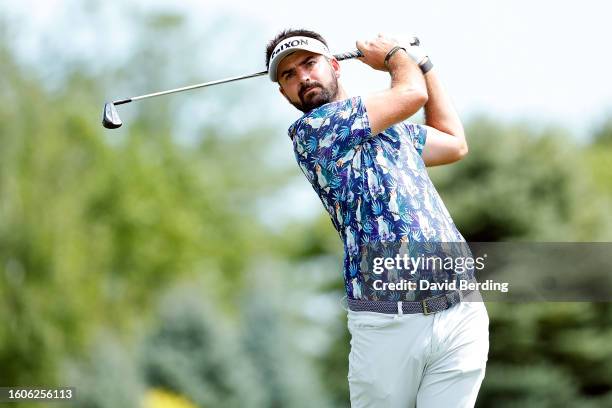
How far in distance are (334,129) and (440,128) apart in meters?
0.58

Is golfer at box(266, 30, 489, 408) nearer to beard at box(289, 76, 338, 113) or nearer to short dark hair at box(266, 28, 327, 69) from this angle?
beard at box(289, 76, 338, 113)

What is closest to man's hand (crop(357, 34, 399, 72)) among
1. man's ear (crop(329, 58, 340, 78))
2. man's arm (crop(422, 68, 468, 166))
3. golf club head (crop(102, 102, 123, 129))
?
man's ear (crop(329, 58, 340, 78))

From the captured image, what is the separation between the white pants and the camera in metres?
3.67

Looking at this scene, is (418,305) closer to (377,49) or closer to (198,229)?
(377,49)

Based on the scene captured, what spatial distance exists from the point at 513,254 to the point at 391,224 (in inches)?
350

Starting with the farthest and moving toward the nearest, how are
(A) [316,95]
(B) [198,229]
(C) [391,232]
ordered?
(B) [198,229] < (A) [316,95] < (C) [391,232]

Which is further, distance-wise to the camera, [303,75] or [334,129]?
[303,75]

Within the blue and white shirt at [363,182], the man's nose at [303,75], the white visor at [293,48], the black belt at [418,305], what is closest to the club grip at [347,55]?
the white visor at [293,48]

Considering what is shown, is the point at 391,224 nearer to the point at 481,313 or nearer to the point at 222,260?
the point at 481,313

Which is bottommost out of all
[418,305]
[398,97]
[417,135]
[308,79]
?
[418,305]

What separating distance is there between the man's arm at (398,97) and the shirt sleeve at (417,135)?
183mm

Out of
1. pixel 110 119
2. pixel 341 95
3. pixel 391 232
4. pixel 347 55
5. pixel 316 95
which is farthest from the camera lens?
pixel 110 119

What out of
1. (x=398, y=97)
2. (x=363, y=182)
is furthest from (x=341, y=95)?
(x=363, y=182)

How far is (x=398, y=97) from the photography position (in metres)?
3.69
